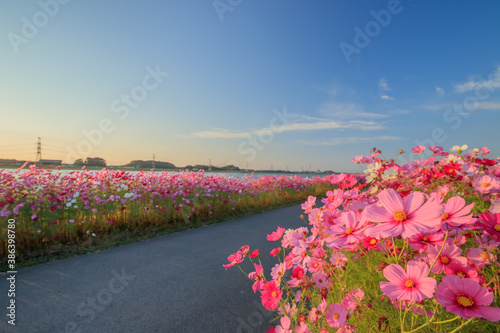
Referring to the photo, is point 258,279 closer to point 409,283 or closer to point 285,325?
point 285,325

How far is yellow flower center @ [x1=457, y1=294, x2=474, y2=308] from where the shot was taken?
2.40ft

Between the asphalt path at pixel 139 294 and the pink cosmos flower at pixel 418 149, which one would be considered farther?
the pink cosmos flower at pixel 418 149

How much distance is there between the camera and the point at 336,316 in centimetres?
119

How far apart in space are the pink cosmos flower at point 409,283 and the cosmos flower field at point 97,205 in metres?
4.42

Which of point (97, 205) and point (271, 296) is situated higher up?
point (271, 296)

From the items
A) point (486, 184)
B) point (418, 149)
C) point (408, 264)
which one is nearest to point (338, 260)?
point (408, 264)

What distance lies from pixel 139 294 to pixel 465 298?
2.66m

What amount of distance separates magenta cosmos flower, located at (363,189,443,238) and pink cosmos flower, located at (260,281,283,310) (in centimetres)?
63

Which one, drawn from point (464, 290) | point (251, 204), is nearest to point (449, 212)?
point (464, 290)

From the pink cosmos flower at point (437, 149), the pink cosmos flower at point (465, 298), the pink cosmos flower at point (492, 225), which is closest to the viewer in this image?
the pink cosmos flower at point (465, 298)

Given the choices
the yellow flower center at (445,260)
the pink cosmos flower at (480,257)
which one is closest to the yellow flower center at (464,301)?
the yellow flower center at (445,260)

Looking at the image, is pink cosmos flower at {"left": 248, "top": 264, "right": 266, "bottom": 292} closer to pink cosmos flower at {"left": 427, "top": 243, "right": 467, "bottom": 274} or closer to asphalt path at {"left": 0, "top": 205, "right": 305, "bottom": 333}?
pink cosmos flower at {"left": 427, "top": 243, "right": 467, "bottom": 274}

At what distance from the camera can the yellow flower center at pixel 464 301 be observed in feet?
2.40

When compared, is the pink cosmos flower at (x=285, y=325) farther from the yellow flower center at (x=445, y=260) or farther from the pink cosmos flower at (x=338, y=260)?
the yellow flower center at (x=445, y=260)
